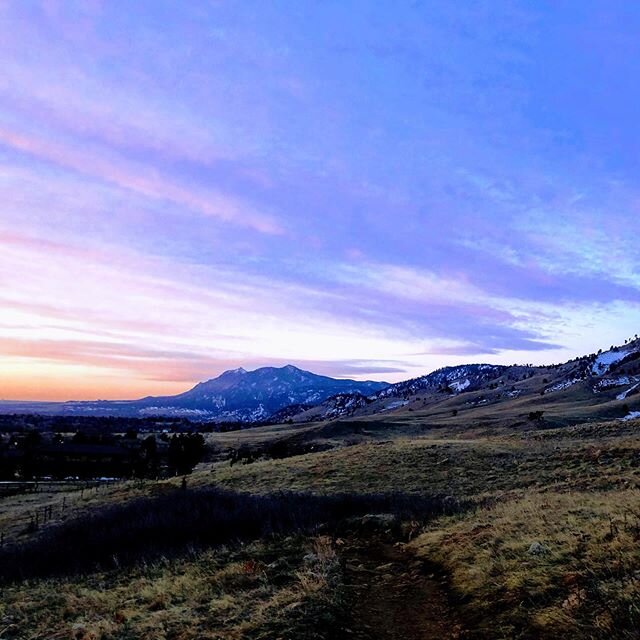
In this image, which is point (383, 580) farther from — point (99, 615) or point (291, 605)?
point (99, 615)

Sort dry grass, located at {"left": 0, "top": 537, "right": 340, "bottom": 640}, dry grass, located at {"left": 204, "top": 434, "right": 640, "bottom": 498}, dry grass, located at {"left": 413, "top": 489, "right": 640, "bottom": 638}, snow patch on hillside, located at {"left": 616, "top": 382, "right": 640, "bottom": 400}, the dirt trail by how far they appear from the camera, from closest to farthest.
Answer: dry grass, located at {"left": 413, "top": 489, "right": 640, "bottom": 638} < the dirt trail < dry grass, located at {"left": 0, "top": 537, "right": 340, "bottom": 640} < dry grass, located at {"left": 204, "top": 434, "right": 640, "bottom": 498} < snow patch on hillside, located at {"left": 616, "top": 382, "right": 640, "bottom": 400}

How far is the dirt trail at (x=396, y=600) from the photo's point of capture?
9.22 m

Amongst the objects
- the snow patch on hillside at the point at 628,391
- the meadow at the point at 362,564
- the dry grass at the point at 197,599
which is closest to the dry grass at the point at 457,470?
the meadow at the point at 362,564

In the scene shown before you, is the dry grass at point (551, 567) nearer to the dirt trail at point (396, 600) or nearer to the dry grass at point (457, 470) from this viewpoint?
the dirt trail at point (396, 600)

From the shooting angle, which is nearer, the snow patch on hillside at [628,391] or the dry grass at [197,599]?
the dry grass at [197,599]

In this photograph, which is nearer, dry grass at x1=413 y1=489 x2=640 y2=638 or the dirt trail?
dry grass at x1=413 y1=489 x2=640 y2=638

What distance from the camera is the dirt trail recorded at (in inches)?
363

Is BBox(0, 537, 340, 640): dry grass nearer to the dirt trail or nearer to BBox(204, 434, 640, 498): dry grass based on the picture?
the dirt trail

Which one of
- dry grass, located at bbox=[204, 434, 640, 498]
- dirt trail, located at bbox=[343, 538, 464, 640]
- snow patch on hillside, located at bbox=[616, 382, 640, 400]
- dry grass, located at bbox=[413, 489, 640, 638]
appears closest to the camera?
dry grass, located at bbox=[413, 489, 640, 638]

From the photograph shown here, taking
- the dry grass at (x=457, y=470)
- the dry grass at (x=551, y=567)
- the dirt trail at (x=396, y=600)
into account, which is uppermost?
the dry grass at (x=551, y=567)

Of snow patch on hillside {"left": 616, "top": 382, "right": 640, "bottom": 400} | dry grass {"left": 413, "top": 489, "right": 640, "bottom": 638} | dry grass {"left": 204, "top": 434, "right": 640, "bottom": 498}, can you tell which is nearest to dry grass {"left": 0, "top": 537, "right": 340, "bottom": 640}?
dry grass {"left": 413, "top": 489, "right": 640, "bottom": 638}

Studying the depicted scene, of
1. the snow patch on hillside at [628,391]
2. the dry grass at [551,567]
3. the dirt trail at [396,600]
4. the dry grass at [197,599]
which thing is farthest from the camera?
the snow patch on hillside at [628,391]

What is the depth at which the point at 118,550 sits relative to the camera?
72.2 feet

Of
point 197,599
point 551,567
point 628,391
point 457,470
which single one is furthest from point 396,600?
point 628,391
